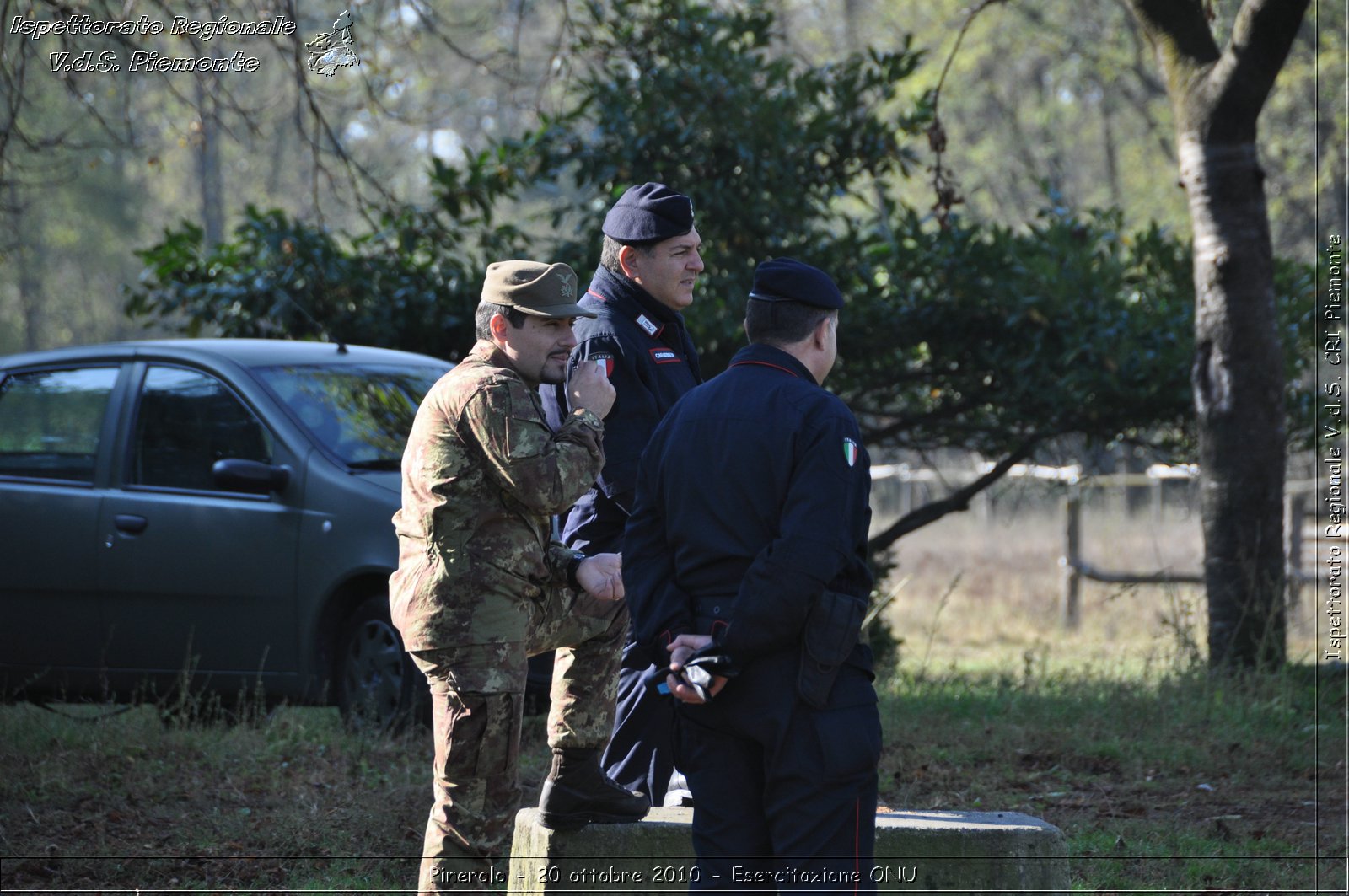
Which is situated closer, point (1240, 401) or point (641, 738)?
point (641, 738)

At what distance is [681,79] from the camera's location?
8805 millimetres

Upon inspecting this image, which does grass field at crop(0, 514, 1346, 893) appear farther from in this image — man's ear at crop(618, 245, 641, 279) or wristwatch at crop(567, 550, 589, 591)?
man's ear at crop(618, 245, 641, 279)

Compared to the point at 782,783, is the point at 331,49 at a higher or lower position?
higher

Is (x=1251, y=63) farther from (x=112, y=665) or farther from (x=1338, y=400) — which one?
(x=112, y=665)

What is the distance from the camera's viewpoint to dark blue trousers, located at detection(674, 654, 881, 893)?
295cm

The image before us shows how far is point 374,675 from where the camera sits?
5.99 m

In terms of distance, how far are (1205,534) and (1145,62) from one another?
20.7 metres

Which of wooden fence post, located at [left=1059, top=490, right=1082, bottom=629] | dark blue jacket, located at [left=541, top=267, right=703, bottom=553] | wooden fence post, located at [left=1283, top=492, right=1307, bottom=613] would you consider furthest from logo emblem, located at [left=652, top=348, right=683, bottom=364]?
wooden fence post, located at [left=1283, top=492, right=1307, bottom=613]

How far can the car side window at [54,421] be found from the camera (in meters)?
6.65

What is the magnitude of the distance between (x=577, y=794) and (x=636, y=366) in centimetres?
130

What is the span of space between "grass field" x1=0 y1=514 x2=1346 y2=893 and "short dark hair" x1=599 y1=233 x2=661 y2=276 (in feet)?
7.08

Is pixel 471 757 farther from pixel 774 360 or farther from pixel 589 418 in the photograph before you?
pixel 774 360

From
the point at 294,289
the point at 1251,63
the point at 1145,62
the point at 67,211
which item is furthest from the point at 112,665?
the point at 67,211

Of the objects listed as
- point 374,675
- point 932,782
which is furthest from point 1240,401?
point 374,675
